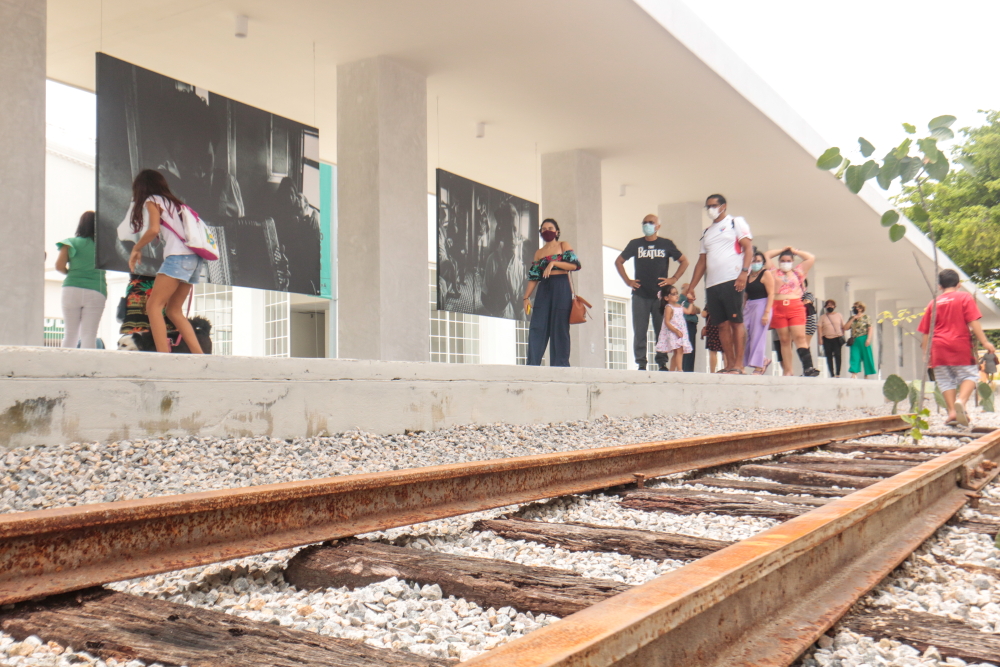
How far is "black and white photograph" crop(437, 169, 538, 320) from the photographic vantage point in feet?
33.7

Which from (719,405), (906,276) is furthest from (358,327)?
(906,276)

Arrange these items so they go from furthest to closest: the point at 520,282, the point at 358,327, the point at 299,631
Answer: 1. the point at 520,282
2. the point at 358,327
3. the point at 299,631

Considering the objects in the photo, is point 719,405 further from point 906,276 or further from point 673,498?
point 906,276

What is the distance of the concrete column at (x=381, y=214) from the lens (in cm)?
848

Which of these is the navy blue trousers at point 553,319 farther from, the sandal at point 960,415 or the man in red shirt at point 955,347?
the sandal at point 960,415

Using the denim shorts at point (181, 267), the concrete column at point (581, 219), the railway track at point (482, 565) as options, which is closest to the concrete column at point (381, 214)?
the denim shorts at point (181, 267)

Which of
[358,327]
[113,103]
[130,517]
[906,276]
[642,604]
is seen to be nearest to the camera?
[642,604]

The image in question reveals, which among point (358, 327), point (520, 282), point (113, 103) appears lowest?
point (358, 327)

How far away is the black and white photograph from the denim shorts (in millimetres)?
4367

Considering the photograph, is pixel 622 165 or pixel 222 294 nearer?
pixel 622 165

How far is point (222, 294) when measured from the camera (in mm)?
19469

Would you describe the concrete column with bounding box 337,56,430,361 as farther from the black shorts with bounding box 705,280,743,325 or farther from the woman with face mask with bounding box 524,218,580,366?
the black shorts with bounding box 705,280,743,325

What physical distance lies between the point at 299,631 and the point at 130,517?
77 centimetres

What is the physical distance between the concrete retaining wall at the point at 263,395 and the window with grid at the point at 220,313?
1398 centimetres
